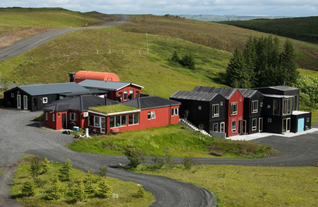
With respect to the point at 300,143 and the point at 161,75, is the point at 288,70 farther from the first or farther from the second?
the point at 300,143

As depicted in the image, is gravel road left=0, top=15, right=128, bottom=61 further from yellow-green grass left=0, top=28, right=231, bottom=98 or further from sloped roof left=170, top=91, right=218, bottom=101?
sloped roof left=170, top=91, right=218, bottom=101

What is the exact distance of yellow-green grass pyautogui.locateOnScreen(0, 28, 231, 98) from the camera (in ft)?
263

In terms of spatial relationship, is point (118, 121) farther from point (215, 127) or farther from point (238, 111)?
point (238, 111)

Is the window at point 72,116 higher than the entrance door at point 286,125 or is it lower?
higher

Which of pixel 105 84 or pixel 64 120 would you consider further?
pixel 105 84

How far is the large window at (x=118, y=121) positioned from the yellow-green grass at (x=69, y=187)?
16071 mm

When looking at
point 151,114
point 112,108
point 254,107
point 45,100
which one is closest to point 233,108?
point 254,107

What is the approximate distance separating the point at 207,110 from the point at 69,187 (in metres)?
33.8

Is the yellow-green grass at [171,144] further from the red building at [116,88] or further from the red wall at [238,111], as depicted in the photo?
the red building at [116,88]

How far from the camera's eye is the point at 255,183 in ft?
105

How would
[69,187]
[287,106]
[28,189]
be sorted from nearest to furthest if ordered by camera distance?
[28,189], [69,187], [287,106]

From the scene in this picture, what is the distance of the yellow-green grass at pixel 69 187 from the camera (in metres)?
25.2

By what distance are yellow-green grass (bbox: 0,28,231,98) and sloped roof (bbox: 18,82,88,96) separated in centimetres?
1455

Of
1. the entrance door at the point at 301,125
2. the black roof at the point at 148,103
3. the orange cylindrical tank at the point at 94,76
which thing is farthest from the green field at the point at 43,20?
the entrance door at the point at 301,125
